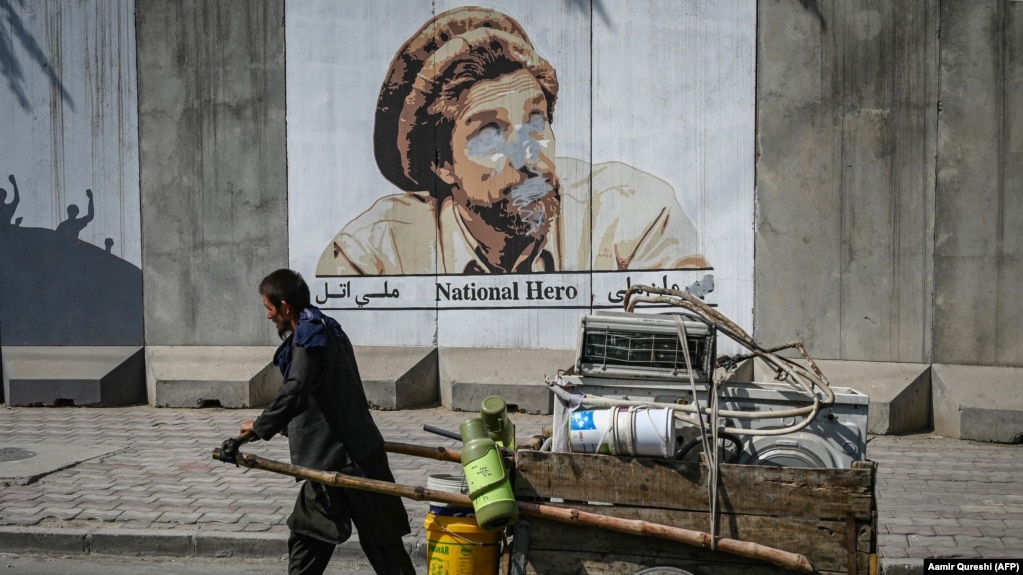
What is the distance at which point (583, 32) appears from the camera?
35.7 ft

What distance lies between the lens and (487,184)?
11.2 metres

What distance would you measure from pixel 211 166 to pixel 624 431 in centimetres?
939

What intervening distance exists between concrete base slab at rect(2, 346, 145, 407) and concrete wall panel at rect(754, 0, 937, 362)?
789 centimetres

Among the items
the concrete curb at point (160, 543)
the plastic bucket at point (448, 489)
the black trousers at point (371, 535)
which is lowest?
the concrete curb at point (160, 543)

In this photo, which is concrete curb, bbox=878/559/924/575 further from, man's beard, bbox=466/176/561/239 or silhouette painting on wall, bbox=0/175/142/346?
silhouette painting on wall, bbox=0/175/142/346

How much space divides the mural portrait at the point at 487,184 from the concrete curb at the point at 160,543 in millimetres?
5522

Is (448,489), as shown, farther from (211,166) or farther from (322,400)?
(211,166)

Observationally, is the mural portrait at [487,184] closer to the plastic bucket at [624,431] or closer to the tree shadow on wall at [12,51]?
the tree shadow on wall at [12,51]

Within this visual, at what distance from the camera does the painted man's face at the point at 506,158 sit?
11047 mm

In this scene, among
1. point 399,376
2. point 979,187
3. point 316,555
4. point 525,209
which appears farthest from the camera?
point 525,209

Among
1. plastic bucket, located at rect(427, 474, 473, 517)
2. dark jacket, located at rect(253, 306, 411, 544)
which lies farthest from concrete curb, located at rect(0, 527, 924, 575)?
plastic bucket, located at rect(427, 474, 473, 517)

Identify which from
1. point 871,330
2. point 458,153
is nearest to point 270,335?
point 458,153

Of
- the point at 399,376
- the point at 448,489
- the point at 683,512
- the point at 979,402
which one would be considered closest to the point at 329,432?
the point at 448,489

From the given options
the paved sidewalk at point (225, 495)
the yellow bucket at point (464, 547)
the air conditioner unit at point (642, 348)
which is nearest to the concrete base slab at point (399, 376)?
the paved sidewalk at point (225, 495)
